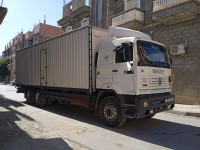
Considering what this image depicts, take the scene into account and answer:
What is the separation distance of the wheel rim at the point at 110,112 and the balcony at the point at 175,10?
835cm

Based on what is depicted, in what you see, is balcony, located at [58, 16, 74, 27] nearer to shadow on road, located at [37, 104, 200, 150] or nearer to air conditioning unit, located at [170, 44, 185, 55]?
air conditioning unit, located at [170, 44, 185, 55]

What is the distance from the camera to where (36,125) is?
6637 millimetres

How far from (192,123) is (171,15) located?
7653mm

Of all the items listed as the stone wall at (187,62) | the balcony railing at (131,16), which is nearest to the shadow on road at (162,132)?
the stone wall at (187,62)

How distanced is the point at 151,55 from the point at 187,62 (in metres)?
7.06

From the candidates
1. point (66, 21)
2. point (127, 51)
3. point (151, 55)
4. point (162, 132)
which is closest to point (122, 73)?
point (127, 51)

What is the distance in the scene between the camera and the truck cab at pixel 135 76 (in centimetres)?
584

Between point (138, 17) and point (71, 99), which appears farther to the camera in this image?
point (138, 17)

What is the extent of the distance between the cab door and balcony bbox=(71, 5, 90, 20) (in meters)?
16.7

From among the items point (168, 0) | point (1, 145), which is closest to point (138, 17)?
point (168, 0)

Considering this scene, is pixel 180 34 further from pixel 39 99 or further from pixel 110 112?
pixel 39 99

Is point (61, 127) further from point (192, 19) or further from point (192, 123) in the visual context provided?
point (192, 19)

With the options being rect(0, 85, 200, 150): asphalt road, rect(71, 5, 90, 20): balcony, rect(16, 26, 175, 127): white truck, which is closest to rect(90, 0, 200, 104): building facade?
rect(0, 85, 200, 150): asphalt road

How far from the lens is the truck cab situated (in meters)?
5.84
